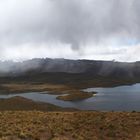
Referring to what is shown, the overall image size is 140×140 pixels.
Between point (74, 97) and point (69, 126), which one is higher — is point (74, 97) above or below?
above

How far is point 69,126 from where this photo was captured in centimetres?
3428

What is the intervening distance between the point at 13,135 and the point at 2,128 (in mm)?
2479

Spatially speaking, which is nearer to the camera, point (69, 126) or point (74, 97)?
point (69, 126)

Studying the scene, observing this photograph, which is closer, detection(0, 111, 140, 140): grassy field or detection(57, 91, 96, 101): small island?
detection(0, 111, 140, 140): grassy field

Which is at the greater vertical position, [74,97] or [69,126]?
[74,97]

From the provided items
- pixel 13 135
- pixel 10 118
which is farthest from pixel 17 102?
pixel 13 135

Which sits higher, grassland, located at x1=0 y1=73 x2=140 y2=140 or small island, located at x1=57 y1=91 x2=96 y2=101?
small island, located at x1=57 y1=91 x2=96 y2=101

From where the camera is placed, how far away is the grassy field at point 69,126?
31406mm

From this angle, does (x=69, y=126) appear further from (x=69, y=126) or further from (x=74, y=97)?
(x=74, y=97)

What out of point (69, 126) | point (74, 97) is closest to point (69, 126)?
point (69, 126)

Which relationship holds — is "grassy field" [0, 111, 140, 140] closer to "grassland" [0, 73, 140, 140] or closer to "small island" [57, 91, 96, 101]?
"grassland" [0, 73, 140, 140]

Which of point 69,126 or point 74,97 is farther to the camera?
point 74,97

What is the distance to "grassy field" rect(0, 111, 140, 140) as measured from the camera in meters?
31.4

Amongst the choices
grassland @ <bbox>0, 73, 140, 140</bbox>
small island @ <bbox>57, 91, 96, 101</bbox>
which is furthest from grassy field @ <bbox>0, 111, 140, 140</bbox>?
small island @ <bbox>57, 91, 96, 101</bbox>
